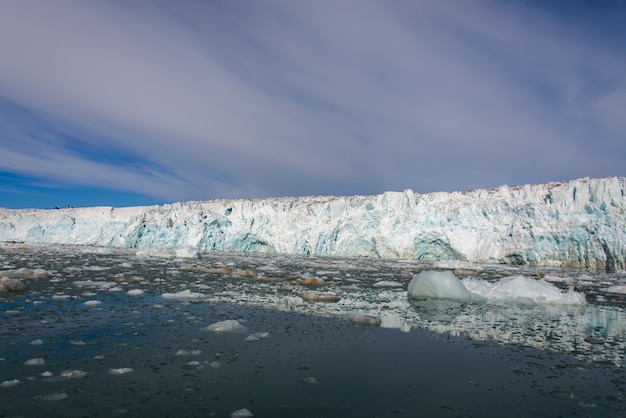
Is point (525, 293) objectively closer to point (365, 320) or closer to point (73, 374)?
point (365, 320)

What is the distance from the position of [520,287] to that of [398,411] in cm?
799

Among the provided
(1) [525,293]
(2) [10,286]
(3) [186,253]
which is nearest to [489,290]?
(1) [525,293]

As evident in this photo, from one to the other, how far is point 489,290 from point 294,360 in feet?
24.0

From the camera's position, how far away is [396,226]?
34.3m

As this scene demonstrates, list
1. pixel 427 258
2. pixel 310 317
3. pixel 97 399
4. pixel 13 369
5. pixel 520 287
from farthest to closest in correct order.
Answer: pixel 427 258
pixel 520 287
pixel 310 317
pixel 13 369
pixel 97 399

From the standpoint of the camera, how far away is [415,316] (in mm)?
6879

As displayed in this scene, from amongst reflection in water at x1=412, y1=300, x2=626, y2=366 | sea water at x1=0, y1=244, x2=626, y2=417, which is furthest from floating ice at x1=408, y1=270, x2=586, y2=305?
sea water at x1=0, y1=244, x2=626, y2=417

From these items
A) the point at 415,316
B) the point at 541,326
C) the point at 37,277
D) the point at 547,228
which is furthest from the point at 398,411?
the point at 547,228

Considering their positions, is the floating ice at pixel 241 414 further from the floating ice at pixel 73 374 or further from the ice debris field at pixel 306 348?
the floating ice at pixel 73 374

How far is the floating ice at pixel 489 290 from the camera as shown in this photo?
9258 mm

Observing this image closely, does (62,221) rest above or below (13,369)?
above

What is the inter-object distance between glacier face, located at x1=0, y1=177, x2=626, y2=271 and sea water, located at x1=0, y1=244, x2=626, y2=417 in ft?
77.9

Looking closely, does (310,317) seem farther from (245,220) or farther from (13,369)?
(245,220)

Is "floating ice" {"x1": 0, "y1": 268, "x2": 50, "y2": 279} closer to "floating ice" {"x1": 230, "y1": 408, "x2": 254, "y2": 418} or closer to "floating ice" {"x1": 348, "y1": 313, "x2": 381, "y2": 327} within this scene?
"floating ice" {"x1": 348, "y1": 313, "x2": 381, "y2": 327}
